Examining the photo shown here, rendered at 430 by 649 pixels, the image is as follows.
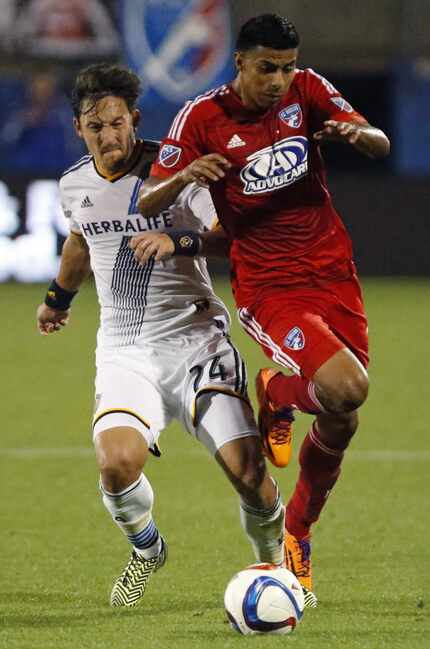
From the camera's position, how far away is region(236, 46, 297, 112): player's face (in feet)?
18.5

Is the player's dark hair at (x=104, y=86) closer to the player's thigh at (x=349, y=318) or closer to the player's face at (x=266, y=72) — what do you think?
the player's face at (x=266, y=72)

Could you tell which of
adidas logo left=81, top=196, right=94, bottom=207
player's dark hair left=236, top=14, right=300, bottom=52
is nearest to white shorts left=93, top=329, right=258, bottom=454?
adidas logo left=81, top=196, right=94, bottom=207

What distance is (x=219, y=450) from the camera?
18.7 ft

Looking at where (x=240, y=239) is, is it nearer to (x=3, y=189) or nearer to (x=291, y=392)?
(x=291, y=392)

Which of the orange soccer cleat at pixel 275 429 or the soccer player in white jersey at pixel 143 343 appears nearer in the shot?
the soccer player in white jersey at pixel 143 343

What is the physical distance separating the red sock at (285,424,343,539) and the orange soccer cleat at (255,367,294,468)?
3.6 inches

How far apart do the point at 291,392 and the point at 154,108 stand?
14.0m

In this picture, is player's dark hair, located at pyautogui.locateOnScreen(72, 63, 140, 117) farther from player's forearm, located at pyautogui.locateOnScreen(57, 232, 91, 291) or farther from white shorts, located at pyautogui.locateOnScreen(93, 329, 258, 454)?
white shorts, located at pyautogui.locateOnScreen(93, 329, 258, 454)

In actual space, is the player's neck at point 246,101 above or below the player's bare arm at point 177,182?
above

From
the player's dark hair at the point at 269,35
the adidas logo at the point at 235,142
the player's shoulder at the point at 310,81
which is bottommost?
the adidas logo at the point at 235,142

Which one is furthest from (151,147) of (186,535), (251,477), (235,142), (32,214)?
→ (32,214)

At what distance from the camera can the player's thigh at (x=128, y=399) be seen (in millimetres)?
5742

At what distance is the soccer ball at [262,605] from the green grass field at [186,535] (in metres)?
0.05

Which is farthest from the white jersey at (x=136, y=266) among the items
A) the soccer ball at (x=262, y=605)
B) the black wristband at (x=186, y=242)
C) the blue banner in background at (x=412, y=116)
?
the blue banner in background at (x=412, y=116)
